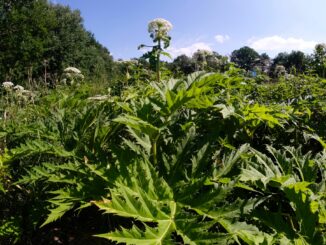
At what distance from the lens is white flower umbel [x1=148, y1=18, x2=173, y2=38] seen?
10.8ft

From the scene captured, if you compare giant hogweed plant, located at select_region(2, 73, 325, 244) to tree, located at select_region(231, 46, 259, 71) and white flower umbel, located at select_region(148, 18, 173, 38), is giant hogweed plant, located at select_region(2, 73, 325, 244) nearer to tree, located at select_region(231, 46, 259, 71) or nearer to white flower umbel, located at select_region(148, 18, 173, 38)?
white flower umbel, located at select_region(148, 18, 173, 38)

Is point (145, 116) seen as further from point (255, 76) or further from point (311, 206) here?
point (255, 76)

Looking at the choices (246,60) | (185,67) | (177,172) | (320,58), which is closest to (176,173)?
(177,172)

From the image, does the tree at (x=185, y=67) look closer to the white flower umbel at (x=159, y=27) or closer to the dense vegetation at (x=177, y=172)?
the white flower umbel at (x=159, y=27)

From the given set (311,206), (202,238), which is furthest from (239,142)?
(202,238)

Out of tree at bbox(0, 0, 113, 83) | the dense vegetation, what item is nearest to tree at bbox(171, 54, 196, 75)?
the dense vegetation

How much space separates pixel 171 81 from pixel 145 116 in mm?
360

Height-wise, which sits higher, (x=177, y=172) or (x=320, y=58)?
(x=320, y=58)

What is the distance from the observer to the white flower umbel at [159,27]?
328cm

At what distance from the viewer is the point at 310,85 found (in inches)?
109

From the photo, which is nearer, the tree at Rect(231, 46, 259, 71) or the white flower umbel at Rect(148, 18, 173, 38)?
the white flower umbel at Rect(148, 18, 173, 38)

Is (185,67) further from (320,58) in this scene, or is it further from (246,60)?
(246,60)

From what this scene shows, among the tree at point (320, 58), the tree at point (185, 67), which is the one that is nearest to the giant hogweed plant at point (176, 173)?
the tree at point (320, 58)

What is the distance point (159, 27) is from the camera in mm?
3336
